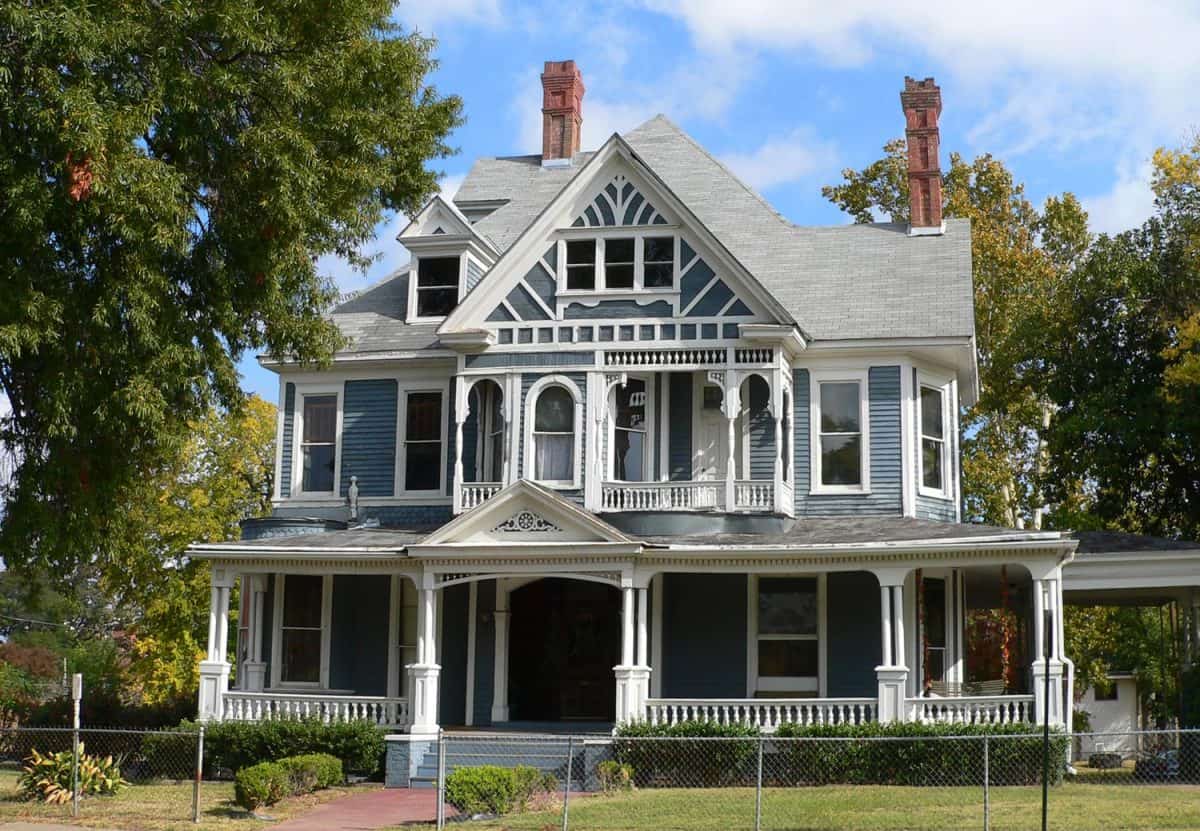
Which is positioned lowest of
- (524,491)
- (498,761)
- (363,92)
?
(498,761)

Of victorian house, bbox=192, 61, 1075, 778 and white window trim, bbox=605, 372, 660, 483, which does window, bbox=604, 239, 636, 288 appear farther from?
white window trim, bbox=605, 372, 660, 483

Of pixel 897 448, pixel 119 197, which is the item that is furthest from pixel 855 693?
pixel 119 197

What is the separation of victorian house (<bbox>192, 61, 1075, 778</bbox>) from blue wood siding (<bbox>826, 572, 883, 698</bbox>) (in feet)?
0.13

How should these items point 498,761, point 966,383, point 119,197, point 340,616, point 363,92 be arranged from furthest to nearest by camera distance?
point 966,383, point 340,616, point 498,761, point 363,92, point 119,197

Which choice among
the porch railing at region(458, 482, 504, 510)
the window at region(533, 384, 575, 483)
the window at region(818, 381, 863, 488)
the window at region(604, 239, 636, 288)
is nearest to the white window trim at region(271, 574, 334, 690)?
the porch railing at region(458, 482, 504, 510)

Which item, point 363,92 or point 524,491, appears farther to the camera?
point 524,491

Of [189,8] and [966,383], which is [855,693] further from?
[189,8]

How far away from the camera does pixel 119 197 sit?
655 inches

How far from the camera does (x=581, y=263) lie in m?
25.8

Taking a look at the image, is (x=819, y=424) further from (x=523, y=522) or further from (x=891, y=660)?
(x=523, y=522)

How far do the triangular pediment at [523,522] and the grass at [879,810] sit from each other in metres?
4.33

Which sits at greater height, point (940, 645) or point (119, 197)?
point (119, 197)

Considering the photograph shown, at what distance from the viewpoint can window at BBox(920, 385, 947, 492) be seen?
26.1m

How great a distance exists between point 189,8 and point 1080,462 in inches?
911
